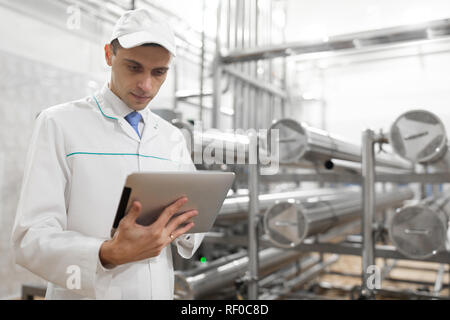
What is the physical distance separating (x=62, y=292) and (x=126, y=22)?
602 millimetres

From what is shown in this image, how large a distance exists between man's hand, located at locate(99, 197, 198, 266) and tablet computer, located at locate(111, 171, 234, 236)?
0.05 ft

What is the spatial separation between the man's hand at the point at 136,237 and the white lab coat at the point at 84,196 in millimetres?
34

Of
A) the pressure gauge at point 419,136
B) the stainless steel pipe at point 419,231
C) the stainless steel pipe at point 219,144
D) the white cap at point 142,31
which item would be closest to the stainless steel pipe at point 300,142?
the stainless steel pipe at point 219,144

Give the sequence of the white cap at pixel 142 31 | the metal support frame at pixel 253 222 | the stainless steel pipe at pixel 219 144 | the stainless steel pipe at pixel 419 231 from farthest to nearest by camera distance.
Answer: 1. the metal support frame at pixel 253 222
2. the stainless steel pipe at pixel 219 144
3. the stainless steel pipe at pixel 419 231
4. the white cap at pixel 142 31

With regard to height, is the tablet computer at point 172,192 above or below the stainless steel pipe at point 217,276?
above

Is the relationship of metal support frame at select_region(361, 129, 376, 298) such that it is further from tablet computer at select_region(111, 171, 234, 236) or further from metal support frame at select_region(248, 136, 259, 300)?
tablet computer at select_region(111, 171, 234, 236)

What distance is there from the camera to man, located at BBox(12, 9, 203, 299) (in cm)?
73

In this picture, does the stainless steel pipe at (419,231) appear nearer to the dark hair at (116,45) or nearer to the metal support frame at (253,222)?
the metal support frame at (253,222)

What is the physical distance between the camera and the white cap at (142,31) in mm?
795

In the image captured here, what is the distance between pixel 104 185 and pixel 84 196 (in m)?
0.05

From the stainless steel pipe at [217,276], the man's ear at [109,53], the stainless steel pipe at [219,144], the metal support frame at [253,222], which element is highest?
the man's ear at [109,53]

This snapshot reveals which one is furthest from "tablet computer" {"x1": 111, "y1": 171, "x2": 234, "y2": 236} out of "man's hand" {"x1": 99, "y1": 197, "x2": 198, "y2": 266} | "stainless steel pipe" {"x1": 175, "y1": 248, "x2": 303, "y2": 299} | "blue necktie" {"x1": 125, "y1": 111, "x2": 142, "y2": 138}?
"stainless steel pipe" {"x1": 175, "y1": 248, "x2": 303, "y2": 299}
